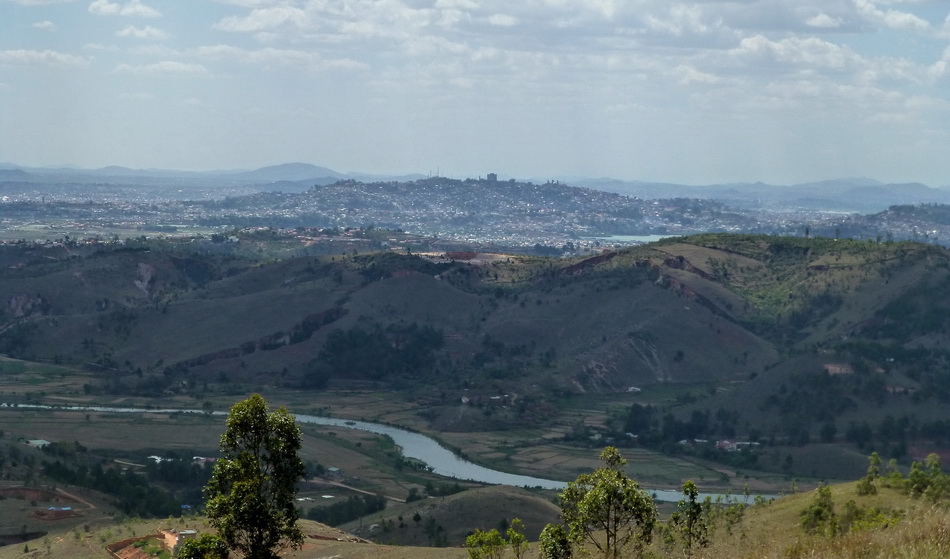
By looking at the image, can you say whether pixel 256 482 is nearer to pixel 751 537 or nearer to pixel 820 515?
pixel 751 537

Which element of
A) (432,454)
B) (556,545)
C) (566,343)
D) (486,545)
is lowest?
(432,454)

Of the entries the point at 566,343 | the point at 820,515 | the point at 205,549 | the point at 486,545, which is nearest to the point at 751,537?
the point at 820,515

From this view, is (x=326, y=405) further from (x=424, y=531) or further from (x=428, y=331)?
(x=424, y=531)

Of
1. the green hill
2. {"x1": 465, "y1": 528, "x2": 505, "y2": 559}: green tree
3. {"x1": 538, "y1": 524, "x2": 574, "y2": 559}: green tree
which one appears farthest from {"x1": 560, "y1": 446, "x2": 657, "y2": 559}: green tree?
the green hill

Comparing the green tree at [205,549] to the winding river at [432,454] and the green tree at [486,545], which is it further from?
the winding river at [432,454]

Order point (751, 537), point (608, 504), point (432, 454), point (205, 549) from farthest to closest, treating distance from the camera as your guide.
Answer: point (432, 454) < point (751, 537) < point (608, 504) < point (205, 549)

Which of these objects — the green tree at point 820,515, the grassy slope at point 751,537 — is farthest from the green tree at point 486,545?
the green tree at point 820,515
